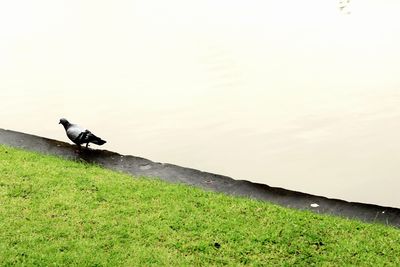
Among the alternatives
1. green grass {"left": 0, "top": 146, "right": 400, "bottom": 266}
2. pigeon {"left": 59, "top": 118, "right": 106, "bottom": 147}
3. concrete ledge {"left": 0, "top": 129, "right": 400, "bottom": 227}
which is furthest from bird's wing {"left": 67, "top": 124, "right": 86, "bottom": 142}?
green grass {"left": 0, "top": 146, "right": 400, "bottom": 266}

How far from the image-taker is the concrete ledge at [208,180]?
5.57 metres

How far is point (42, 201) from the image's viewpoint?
5.54 metres

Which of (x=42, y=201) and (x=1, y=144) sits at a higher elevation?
(x=1, y=144)

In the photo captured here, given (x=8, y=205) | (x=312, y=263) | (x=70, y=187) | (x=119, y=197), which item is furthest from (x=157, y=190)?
(x=312, y=263)

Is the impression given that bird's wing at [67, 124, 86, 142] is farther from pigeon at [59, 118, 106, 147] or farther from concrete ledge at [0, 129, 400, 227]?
concrete ledge at [0, 129, 400, 227]

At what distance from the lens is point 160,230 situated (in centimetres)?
501

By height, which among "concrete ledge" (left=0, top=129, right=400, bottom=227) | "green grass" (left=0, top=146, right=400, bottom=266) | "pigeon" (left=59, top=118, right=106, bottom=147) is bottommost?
"green grass" (left=0, top=146, right=400, bottom=266)

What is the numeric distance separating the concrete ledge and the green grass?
0.30 m

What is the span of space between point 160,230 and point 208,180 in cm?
140

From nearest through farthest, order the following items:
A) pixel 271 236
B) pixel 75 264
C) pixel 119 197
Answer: pixel 75 264, pixel 271 236, pixel 119 197

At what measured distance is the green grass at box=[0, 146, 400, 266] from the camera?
4.61 m

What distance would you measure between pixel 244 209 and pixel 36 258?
1865 mm

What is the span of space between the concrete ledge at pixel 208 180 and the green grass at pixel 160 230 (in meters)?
0.30

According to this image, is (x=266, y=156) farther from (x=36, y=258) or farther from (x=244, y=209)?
(x=36, y=258)
